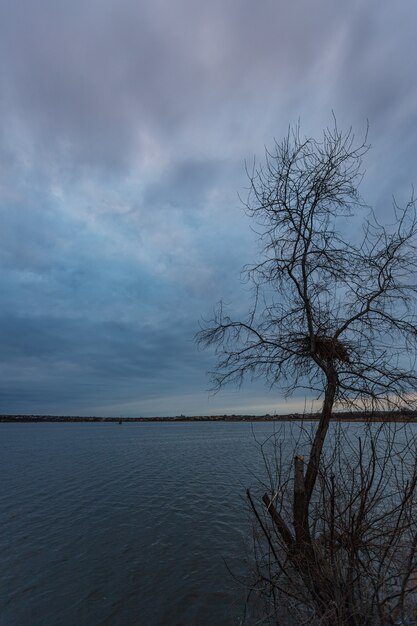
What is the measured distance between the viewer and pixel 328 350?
6.29 m

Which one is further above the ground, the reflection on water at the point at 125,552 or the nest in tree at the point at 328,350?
the nest in tree at the point at 328,350

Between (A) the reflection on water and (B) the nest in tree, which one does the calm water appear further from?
(B) the nest in tree

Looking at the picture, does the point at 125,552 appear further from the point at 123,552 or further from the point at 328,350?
the point at 328,350

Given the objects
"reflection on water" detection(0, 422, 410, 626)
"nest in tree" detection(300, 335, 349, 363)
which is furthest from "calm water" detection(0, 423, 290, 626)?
"nest in tree" detection(300, 335, 349, 363)

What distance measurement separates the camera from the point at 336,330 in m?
6.27

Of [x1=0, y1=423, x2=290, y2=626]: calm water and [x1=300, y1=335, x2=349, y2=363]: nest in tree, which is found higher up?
[x1=300, y1=335, x2=349, y2=363]: nest in tree

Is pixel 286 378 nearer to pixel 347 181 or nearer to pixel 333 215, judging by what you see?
pixel 333 215

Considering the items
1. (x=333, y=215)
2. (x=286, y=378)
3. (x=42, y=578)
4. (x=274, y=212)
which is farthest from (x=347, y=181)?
(x=42, y=578)

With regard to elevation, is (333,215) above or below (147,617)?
above

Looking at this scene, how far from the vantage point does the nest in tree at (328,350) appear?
618 cm

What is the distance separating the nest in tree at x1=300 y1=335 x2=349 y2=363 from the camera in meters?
6.18

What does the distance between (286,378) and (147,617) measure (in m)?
6.44

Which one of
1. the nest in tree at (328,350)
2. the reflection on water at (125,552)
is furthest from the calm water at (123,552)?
the nest in tree at (328,350)

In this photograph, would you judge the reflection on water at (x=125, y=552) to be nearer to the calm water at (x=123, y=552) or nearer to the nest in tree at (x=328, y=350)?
the calm water at (x=123, y=552)
